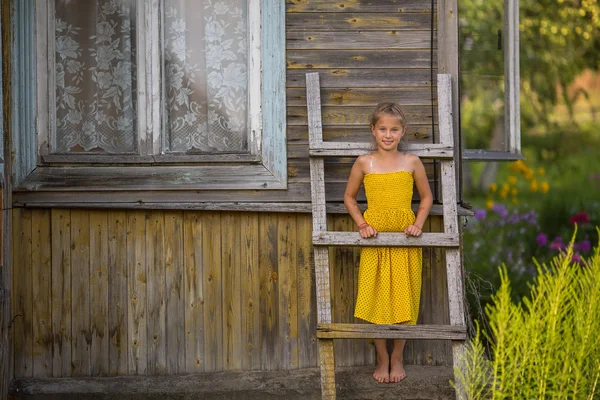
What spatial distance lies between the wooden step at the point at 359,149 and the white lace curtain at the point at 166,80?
21.7 inches

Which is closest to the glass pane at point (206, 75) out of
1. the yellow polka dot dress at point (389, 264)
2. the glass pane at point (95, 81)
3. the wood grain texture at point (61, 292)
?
the glass pane at point (95, 81)

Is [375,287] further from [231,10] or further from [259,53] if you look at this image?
[231,10]

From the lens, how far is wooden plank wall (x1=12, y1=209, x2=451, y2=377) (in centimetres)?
477

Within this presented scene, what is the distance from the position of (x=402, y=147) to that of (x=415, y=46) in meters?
0.63

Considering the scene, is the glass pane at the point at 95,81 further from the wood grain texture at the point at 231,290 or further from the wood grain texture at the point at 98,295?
the wood grain texture at the point at 231,290

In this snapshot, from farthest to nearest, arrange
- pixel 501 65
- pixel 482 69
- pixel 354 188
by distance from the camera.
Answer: pixel 482 69 < pixel 501 65 < pixel 354 188

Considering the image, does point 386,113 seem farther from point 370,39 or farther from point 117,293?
point 117,293

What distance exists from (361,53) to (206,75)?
90 centimetres

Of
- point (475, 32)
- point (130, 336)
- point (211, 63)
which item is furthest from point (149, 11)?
point (475, 32)

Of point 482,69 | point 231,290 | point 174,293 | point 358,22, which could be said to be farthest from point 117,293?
point 482,69

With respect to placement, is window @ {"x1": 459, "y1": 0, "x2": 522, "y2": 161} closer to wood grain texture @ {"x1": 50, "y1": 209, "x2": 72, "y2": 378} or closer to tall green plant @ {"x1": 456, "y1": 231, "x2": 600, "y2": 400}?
tall green plant @ {"x1": 456, "y1": 231, "x2": 600, "y2": 400}

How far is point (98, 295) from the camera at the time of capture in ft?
15.7

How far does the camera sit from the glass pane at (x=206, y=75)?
15.7 feet

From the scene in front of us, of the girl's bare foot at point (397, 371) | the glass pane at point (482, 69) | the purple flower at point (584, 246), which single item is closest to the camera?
the girl's bare foot at point (397, 371)
